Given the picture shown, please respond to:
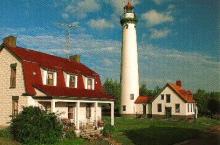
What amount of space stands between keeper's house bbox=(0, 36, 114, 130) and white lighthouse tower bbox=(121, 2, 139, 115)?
22.6m

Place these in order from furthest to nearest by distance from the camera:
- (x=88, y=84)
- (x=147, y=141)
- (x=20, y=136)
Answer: (x=88, y=84), (x=147, y=141), (x=20, y=136)

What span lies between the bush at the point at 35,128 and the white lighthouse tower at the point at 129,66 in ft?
102

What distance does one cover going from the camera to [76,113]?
90.8 feet

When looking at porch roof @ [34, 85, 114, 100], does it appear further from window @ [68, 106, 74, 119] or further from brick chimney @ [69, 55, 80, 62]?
brick chimney @ [69, 55, 80, 62]

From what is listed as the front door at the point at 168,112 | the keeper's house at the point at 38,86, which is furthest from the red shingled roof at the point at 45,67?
the front door at the point at 168,112

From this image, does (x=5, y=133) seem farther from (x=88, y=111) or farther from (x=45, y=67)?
(x=88, y=111)

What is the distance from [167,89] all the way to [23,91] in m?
31.0

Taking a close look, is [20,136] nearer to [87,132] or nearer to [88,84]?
[87,132]

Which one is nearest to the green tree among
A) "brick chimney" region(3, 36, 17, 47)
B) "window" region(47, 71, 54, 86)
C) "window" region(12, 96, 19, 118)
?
"window" region(47, 71, 54, 86)

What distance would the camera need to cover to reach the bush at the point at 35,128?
2220 centimetres

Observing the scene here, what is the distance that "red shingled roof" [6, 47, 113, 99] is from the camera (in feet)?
86.8

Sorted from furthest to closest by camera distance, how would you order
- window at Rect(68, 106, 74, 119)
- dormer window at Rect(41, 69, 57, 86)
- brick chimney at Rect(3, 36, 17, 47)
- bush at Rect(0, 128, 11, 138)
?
window at Rect(68, 106, 74, 119)
brick chimney at Rect(3, 36, 17, 47)
dormer window at Rect(41, 69, 57, 86)
bush at Rect(0, 128, 11, 138)

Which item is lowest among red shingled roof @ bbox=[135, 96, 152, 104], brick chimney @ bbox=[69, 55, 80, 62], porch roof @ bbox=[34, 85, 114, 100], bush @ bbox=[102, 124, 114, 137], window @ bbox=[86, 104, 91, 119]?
bush @ bbox=[102, 124, 114, 137]

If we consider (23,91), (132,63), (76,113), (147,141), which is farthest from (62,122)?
(132,63)
